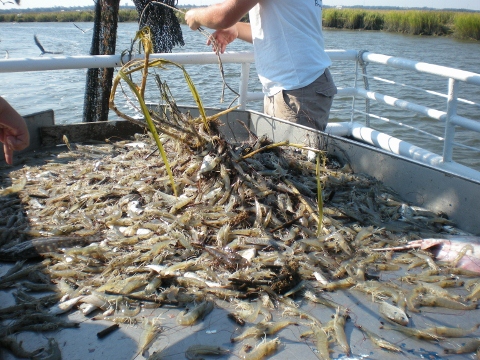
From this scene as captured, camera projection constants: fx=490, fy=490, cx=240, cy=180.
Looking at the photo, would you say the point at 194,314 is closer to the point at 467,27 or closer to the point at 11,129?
the point at 11,129

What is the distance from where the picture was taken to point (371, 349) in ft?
7.06

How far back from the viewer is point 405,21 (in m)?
31.5

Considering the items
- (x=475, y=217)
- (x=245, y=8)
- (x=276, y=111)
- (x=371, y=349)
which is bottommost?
(x=371, y=349)

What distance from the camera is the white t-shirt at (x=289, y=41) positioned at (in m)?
3.70

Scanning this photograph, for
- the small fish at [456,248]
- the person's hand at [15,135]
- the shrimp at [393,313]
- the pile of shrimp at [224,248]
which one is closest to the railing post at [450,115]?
the pile of shrimp at [224,248]

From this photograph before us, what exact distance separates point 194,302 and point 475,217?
1911mm

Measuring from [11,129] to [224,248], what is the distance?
1310mm

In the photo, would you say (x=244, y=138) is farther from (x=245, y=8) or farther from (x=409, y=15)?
(x=409, y=15)

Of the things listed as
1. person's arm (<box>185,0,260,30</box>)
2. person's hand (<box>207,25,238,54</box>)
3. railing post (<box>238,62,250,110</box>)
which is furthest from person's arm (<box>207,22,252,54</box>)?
railing post (<box>238,62,250,110</box>)

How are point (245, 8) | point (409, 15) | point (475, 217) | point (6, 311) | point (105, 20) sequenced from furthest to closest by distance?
point (409, 15) → point (105, 20) → point (245, 8) → point (475, 217) → point (6, 311)

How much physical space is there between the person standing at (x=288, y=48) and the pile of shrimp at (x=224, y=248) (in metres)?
0.43

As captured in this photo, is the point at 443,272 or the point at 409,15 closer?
the point at 443,272

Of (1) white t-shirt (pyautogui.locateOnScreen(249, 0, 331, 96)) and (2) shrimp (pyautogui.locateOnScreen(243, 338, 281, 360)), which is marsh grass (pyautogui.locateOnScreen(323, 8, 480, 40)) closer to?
(1) white t-shirt (pyautogui.locateOnScreen(249, 0, 331, 96))

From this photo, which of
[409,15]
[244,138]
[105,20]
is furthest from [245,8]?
[409,15]
